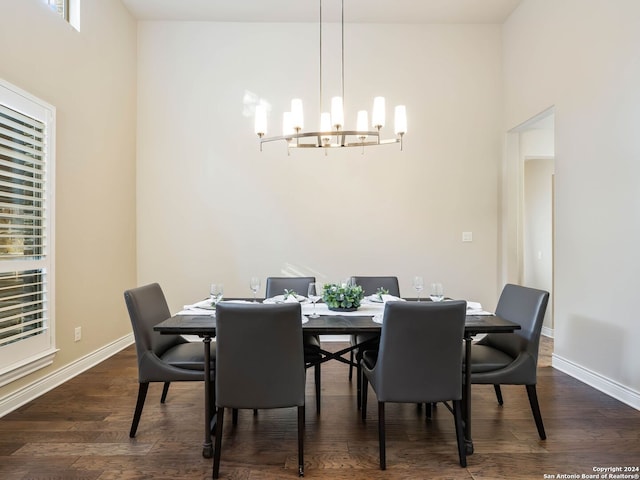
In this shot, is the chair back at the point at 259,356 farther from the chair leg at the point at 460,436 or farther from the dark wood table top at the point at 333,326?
the chair leg at the point at 460,436

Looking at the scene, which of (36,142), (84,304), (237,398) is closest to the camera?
(237,398)

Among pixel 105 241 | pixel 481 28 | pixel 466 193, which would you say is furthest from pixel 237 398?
pixel 481 28

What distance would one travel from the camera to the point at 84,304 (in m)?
3.41

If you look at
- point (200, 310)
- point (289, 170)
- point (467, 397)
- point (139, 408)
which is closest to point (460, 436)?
point (467, 397)

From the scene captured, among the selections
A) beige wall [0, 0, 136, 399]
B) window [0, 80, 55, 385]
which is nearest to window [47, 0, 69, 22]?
beige wall [0, 0, 136, 399]

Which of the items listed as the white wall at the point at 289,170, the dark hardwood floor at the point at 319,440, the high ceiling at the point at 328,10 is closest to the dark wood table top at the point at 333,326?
the dark hardwood floor at the point at 319,440

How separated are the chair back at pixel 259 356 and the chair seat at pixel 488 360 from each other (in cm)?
105

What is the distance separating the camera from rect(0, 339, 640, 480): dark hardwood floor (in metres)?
1.93

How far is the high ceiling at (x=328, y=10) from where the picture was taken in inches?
157

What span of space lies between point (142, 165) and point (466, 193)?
3.66m

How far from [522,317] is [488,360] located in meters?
0.35

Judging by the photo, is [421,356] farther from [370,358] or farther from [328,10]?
[328,10]

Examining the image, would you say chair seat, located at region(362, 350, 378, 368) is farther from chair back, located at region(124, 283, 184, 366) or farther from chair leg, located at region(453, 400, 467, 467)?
chair back, located at region(124, 283, 184, 366)

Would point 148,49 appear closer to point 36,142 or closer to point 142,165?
point 142,165
